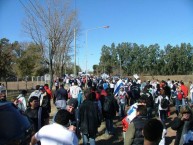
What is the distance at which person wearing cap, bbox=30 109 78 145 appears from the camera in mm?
4672

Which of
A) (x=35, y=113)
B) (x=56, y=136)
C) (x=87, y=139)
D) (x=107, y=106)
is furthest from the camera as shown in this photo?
(x=107, y=106)

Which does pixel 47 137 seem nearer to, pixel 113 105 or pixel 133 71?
pixel 113 105

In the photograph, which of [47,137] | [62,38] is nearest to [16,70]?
[62,38]

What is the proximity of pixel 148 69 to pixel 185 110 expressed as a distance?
108472 millimetres

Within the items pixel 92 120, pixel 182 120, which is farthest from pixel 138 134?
pixel 92 120

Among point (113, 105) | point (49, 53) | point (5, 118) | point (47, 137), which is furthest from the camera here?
point (49, 53)

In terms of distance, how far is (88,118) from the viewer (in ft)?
28.4

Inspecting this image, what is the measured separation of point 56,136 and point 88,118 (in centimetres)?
401

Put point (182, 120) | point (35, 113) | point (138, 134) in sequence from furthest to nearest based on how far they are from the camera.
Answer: point (35, 113) < point (182, 120) < point (138, 134)

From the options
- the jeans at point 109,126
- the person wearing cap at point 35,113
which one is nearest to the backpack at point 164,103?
the jeans at point 109,126

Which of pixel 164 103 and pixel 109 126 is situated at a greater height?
pixel 164 103

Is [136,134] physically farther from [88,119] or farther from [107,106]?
[107,106]

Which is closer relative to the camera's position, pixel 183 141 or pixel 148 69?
pixel 183 141

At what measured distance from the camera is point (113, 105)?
12562 mm
